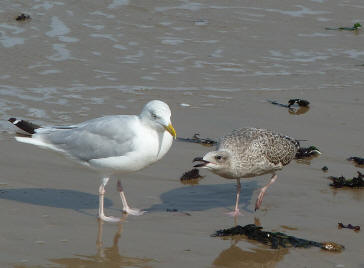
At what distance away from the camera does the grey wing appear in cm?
741

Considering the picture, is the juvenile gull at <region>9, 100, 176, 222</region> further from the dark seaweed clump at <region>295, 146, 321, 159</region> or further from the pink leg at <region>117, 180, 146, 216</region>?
the dark seaweed clump at <region>295, 146, 321, 159</region>

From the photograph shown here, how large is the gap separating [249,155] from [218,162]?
0.41 meters

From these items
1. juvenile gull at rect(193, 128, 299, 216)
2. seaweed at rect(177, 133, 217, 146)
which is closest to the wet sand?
seaweed at rect(177, 133, 217, 146)

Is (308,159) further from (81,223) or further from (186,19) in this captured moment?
(186,19)

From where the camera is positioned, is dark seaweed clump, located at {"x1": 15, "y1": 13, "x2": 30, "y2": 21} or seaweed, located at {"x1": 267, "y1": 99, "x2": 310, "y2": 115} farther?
dark seaweed clump, located at {"x1": 15, "y1": 13, "x2": 30, "y2": 21}

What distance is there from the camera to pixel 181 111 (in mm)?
10758

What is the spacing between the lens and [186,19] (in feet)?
52.0

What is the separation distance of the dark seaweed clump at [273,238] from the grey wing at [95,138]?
53.0 inches

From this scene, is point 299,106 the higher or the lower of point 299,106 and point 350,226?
the higher

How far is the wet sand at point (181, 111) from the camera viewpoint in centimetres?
650

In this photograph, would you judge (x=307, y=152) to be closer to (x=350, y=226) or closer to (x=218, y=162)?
(x=218, y=162)

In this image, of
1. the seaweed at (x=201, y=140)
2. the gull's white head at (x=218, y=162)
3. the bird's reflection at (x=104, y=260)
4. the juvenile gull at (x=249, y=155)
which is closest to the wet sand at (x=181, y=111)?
the bird's reflection at (x=104, y=260)

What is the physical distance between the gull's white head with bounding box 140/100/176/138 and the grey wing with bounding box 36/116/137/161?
24 centimetres

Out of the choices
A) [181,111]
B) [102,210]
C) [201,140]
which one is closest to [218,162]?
[102,210]
